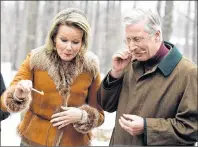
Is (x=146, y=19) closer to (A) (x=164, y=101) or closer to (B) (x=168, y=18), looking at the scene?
(A) (x=164, y=101)

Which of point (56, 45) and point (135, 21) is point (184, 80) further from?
point (56, 45)

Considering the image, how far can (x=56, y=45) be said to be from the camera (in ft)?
8.30

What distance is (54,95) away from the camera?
259 cm

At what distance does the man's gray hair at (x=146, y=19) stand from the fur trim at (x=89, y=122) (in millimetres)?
839

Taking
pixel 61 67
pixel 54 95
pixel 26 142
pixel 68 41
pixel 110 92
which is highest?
pixel 68 41

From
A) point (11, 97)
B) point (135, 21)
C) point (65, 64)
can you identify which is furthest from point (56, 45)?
point (135, 21)

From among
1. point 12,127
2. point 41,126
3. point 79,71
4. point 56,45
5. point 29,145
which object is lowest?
point 12,127

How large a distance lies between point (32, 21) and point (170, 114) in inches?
334

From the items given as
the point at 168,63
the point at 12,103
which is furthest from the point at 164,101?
the point at 12,103

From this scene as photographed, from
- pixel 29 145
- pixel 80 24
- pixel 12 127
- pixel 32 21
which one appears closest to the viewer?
pixel 80 24

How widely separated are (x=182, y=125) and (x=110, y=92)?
0.59 meters

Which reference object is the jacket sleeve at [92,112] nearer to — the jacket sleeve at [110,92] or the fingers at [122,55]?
the jacket sleeve at [110,92]

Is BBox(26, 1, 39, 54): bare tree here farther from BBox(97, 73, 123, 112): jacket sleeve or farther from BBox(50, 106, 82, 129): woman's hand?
BBox(97, 73, 123, 112): jacket sleeve

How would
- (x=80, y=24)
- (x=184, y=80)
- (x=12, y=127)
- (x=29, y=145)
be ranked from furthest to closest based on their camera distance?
(x=12, y=127), (x=29, y=145), (x=80, y=24), (x=184, y=80)
